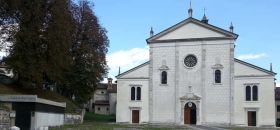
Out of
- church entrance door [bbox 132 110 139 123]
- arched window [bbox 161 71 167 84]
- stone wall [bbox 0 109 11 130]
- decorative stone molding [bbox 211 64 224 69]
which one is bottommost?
church entrance door [bbox 132 110 139 123]

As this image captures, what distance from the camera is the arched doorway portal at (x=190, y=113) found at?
58078 millimetres

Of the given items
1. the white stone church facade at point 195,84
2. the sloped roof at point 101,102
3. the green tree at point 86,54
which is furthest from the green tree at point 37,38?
the sloped roof at point 101,102

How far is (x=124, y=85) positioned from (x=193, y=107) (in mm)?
9820

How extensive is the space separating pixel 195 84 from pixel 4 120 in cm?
3526

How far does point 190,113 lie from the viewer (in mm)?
58312

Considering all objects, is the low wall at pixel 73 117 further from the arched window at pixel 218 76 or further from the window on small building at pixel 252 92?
the window on small building at pixel 252 92

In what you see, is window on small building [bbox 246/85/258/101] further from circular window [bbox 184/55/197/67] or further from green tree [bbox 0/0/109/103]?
green tree [bbox 0/0/109/103]

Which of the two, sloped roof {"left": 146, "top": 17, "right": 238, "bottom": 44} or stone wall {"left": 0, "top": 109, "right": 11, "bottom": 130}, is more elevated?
sloped roof {"left": 146, "top": 17, "right": 238, "bottom": 44}

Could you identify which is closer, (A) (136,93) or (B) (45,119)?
(B) (45,119)

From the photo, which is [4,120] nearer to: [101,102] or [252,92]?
[252,92]

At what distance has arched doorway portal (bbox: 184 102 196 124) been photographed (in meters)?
58.1

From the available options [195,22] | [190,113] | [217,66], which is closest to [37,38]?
[195,22]

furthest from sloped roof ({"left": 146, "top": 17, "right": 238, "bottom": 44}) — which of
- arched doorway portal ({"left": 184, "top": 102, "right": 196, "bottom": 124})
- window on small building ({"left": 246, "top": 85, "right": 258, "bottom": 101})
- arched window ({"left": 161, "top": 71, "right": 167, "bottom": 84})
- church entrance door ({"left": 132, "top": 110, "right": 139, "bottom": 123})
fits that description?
arched doorway portal ({"left": 184, "top": 102, "right": 196, "bottom": 124})

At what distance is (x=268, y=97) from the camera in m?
54.9
